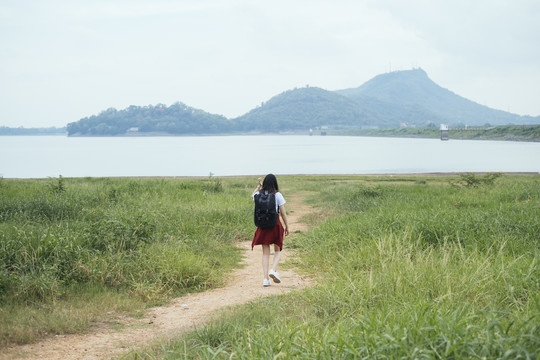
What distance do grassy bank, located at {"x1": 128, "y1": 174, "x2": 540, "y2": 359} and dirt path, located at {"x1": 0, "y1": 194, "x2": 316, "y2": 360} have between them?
0.51 m

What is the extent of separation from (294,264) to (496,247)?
12.1 ft

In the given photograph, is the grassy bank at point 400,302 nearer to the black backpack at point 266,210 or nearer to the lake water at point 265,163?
the black backpack at point 266,210

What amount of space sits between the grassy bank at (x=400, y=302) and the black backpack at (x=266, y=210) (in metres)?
1.30

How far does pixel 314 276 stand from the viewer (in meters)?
8.72

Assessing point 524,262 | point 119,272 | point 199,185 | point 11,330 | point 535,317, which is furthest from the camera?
point 199,185

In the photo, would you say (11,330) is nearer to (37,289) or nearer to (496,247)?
(37,289)

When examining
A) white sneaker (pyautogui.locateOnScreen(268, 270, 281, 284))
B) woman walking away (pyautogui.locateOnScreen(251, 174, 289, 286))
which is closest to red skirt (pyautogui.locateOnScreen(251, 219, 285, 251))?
woman walking away (pyautogui.locateOnScreen(251, 174, 289, 286))

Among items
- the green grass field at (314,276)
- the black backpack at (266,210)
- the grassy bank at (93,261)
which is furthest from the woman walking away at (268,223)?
the grassy bank at (93,261)

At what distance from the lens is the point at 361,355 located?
164 inches

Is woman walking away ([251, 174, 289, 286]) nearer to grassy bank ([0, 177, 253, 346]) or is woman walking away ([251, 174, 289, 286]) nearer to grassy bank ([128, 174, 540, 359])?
grassy bank ([128, 174, 540, 359])

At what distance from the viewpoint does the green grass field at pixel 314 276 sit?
4371 millimetres

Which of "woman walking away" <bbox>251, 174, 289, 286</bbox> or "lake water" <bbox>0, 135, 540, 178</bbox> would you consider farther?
"lake water" <bbox>0, 135, 540, 178</bbox>

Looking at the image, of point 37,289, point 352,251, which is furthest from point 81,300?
point 352,251

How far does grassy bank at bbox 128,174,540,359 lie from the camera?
412 centimetres
